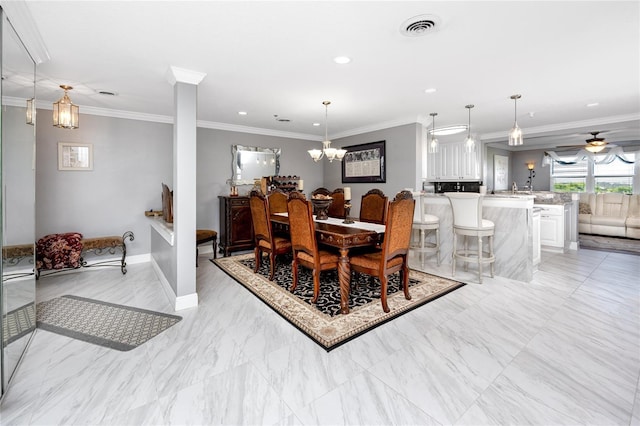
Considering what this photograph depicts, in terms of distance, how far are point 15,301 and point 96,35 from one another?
6.66ft

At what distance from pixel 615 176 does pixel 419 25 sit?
8934mm

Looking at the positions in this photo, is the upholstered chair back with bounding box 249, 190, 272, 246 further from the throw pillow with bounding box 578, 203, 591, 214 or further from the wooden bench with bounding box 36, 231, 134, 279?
the throw pillow with bounding box 578, 203, 591, 214

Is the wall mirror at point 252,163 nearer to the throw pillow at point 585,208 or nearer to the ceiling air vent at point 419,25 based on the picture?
the ceiling air vent at point 419,25

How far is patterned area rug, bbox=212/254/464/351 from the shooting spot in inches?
98.3

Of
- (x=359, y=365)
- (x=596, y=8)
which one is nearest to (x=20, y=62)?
(x=359, y=365)

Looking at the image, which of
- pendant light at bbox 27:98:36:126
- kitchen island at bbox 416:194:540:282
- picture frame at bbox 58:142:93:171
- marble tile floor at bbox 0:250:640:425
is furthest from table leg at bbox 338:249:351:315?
picture frame at bbox 58:142:93:171

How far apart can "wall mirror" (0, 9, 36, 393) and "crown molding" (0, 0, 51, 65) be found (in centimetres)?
6

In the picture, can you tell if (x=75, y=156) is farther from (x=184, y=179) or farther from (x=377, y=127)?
(x=377, y=127)

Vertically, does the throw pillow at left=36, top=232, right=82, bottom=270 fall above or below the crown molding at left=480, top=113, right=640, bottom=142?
below

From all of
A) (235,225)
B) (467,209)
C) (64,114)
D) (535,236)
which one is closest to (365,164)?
(467,209)

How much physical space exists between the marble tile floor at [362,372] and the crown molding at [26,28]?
2293mm

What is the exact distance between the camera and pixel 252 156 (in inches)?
233

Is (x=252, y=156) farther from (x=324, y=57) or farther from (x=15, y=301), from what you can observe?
(x=15, y=301)

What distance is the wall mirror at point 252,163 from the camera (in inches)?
226
